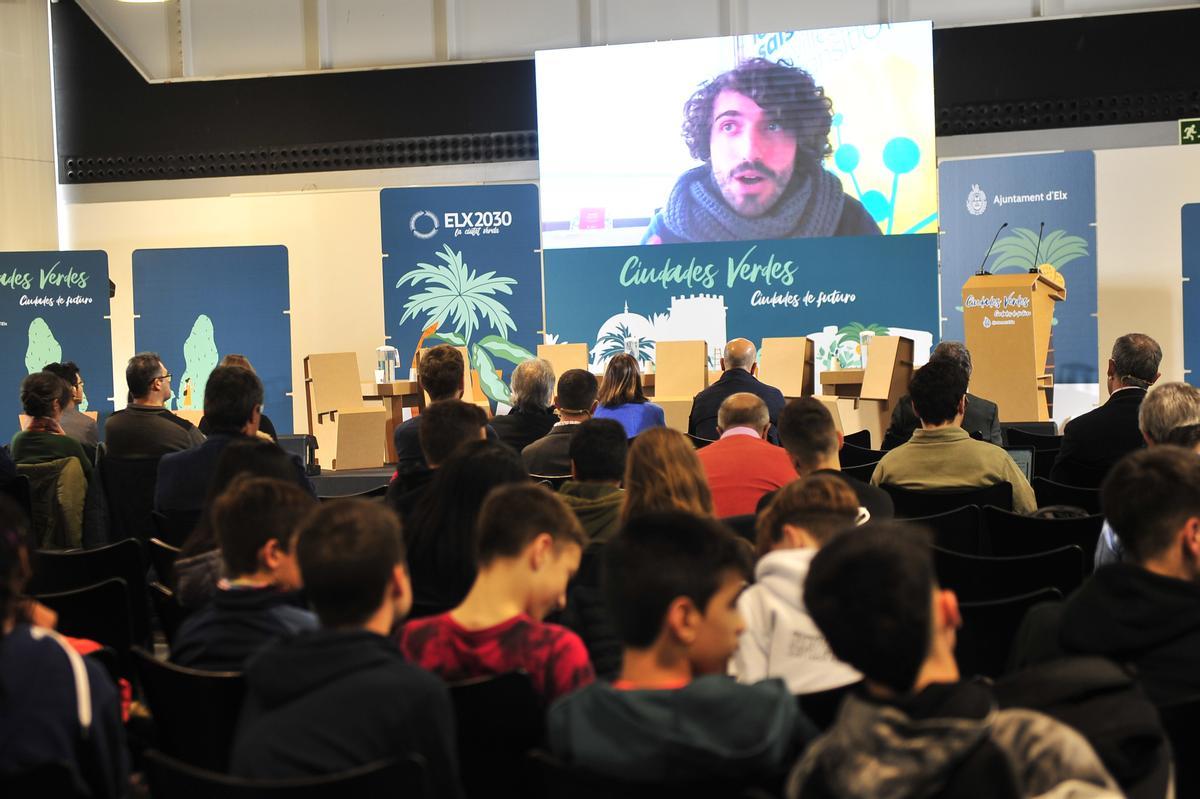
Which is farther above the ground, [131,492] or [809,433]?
[809,433]

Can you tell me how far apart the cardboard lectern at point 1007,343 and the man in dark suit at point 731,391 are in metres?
1.94

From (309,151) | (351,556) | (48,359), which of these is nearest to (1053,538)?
(351,556)

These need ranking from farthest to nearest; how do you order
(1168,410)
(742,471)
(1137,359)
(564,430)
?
(1137,359)
(564,430)
(742,471)
(1168,410)

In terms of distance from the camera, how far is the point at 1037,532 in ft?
11.9

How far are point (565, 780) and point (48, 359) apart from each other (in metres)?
9.65

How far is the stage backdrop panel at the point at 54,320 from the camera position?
33.2 feet

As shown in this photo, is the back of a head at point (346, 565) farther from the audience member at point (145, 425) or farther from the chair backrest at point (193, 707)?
the audience member at point (145, 425)

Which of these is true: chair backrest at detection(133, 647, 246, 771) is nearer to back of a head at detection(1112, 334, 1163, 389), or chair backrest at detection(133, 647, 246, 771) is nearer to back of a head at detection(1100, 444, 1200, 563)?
back of a head at detection(1100, 444, 1200, 563)

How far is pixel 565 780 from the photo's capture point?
1.60 m

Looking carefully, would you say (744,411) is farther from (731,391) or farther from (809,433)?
(731,391)

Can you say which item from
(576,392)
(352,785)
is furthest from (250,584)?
(576,392)

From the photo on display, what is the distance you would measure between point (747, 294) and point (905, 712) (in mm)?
8972

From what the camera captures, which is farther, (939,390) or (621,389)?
(621,389)

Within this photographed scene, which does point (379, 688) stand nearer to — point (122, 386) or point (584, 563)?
point (584, 563)
